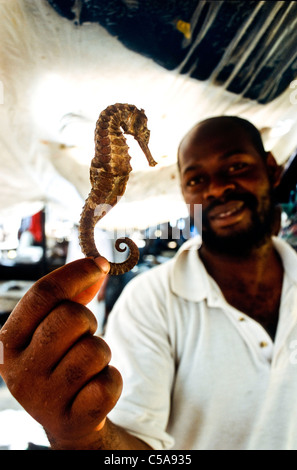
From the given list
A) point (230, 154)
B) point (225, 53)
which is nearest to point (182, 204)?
point (230, 154)

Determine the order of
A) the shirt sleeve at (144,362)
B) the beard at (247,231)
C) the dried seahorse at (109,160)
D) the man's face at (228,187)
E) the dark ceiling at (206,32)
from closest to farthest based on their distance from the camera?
the dried seahorse at (109,160) < the dark ceiling at (206,32) < the shirt sleeve at (144,362) < the man's face at (228,187) < the beard at (247,231)

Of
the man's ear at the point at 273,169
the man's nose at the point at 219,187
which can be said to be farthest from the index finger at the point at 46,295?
the man's ear at the point at 273,169

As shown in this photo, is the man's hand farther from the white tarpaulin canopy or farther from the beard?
the beard

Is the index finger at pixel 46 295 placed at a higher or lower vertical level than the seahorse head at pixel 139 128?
lower

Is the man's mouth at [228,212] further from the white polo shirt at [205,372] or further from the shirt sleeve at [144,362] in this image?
the shirt sleeve at [144,362]

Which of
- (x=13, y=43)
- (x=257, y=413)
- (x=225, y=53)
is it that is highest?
(x=225, y=53)

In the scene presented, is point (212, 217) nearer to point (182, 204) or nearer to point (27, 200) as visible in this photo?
point (182, 204)

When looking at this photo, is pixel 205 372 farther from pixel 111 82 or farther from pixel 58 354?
pixel 111 82
